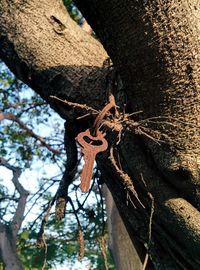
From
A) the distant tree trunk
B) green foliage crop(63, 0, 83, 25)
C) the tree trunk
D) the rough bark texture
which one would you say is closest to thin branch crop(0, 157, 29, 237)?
the tree trunk

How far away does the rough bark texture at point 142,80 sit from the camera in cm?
224

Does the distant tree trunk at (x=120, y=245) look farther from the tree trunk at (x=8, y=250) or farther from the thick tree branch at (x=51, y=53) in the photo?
the thick tree branch at (x=51, y=53)

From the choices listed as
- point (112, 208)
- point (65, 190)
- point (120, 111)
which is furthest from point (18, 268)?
point (120, 111)

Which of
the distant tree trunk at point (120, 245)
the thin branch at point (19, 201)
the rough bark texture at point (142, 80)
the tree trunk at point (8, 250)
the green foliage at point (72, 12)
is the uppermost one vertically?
the green foliage at point (72, 12)

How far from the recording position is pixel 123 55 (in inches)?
92.0

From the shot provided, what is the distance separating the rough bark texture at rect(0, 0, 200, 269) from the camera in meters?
2.24

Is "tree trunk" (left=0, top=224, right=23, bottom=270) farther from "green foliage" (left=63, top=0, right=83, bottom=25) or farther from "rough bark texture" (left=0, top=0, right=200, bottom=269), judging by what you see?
"rough bark texture" (left=0, top=0, right=200, bottom=269)

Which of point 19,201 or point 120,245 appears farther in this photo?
point 19,201

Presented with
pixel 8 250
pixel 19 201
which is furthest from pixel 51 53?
pixel 8 250

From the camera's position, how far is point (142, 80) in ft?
7.67

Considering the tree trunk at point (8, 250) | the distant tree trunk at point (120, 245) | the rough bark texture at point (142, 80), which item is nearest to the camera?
the rough bark texture at point (142, 80)

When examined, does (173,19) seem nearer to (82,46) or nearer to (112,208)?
(82,46)

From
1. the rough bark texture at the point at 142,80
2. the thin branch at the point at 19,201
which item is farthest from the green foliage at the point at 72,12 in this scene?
the rough bark texture at the point at 142,80

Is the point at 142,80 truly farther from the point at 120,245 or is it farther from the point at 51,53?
the point at 120,245
